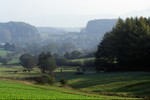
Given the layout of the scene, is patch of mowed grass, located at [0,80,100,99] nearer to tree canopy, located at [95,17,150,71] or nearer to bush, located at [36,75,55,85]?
bush, located at [36,75,55,85]

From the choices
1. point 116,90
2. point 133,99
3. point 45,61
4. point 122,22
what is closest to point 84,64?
point 45,61

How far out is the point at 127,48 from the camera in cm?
8519

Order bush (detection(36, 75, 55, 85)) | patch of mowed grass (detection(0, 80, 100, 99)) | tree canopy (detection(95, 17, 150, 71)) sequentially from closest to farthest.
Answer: patch of mowed grass (detection(0, 80, 100, 99)) → bush (detection(36, 75, 55, 85)) → tree canopy (detection(95, 17, 150, 71))

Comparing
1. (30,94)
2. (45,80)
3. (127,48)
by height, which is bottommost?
(45,80)

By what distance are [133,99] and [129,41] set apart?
171 ft

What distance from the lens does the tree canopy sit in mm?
80062

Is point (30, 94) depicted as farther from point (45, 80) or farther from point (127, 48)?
point (127, 48)

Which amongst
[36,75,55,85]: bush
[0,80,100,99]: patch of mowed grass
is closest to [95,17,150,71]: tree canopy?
[36,75,55,85]: bush

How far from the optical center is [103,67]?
93.8 meters

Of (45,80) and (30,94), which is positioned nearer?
(30,94)

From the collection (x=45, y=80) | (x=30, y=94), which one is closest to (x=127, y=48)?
(x=45, y=80)

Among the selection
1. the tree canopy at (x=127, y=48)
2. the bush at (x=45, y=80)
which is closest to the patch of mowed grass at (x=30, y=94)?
the bush at (x=45, y=80)

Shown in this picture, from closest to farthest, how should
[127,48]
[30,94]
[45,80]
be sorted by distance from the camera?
[30,94], [45,80], [127,48]

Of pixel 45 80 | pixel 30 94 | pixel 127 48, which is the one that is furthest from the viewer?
pixel 127 48
